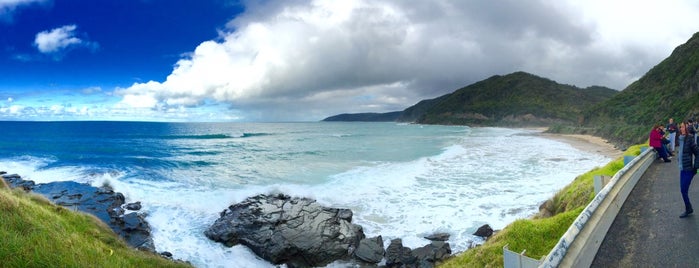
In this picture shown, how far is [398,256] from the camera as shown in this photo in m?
9.90

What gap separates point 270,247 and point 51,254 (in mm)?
6093

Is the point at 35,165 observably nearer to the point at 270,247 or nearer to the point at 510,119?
the point at 270,247

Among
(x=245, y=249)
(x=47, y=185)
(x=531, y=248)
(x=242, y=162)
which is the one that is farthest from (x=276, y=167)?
(x=531, y=248)

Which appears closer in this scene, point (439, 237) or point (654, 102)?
point (439, 237)

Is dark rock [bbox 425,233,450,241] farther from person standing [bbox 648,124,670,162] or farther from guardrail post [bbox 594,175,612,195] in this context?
person standing [bbox 648,124,670,162]

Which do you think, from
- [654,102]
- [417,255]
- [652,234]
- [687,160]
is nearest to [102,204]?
[417,255]

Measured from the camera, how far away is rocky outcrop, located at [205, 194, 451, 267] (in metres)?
10.0

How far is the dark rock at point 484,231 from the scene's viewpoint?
1094cm

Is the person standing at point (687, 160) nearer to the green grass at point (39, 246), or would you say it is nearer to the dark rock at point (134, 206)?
the green grass at point (39, 246)

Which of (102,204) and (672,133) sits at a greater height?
(672,133)

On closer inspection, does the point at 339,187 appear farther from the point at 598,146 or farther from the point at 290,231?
the point at 598,146

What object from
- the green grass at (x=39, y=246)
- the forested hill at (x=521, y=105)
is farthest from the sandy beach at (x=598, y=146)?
the forested hill at (x=521, y=105)

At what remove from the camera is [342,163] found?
2961 centimetres

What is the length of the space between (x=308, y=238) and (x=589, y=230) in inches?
308
